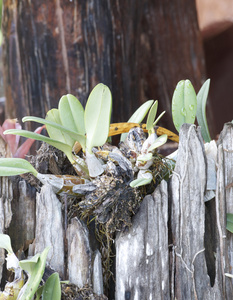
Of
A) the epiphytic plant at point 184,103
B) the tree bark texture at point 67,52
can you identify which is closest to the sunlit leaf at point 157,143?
the epiphytic plant at point 184,103

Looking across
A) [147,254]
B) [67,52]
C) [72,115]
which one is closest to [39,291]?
[147,254]

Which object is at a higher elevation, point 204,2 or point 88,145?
point 204,2

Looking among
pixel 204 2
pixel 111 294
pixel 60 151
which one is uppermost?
pixel 204 2

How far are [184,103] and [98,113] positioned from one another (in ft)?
0.58

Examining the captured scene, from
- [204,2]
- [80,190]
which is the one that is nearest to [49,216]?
[80,190]

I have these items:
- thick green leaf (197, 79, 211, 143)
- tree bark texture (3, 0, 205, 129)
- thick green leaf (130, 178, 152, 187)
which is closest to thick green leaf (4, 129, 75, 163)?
thick green leaf (130, 178, 152, 187)

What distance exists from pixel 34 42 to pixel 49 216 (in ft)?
2.54

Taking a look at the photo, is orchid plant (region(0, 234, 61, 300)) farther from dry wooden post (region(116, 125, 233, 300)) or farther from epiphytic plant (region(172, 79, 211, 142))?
epiphytic plant (region(172, 79, 211, 142))

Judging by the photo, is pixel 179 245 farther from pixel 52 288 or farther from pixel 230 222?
pixel 52 288

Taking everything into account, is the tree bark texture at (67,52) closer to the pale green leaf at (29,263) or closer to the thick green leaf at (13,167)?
the thick green leaf at (13,167)

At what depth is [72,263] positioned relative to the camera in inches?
24.6

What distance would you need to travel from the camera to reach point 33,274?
56cm

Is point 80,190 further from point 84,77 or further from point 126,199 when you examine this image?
point 84,77

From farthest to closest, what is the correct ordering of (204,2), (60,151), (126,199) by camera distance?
(204,2) < (60,151) < (126,199)
